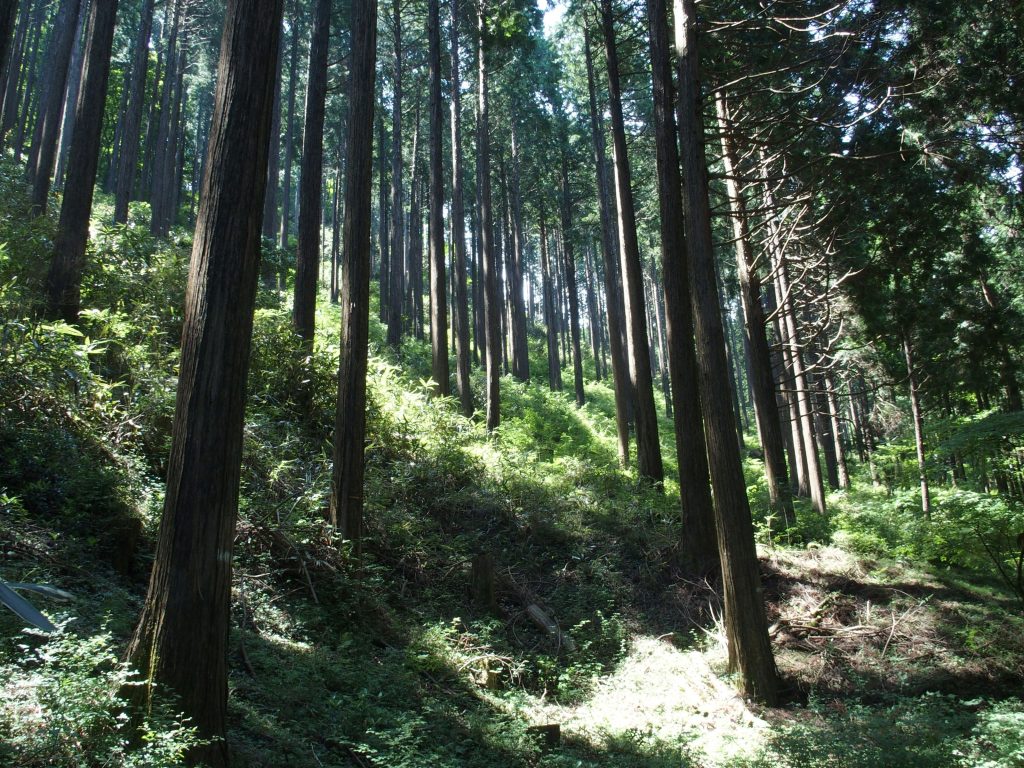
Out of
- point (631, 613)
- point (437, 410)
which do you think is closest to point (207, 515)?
point (631, 613)

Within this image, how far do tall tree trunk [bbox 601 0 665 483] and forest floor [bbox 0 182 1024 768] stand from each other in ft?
4.22

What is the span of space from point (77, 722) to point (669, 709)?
582cm

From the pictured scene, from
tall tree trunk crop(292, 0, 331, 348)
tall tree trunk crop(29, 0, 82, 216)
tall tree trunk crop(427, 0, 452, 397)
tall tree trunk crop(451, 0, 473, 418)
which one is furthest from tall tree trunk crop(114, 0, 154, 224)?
tall tree trunk crop(292, 0, 331, 348)

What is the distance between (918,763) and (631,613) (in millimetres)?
4938

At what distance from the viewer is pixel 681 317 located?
33.1 feet

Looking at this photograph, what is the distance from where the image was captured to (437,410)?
13.2 meters

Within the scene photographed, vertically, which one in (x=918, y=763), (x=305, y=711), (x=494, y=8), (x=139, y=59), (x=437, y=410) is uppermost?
(x=139, y=59)

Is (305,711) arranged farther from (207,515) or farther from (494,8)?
(494,8)

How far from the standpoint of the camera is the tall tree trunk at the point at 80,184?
952 cm

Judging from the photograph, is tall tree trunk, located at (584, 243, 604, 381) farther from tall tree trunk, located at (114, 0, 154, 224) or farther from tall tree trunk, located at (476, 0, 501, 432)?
tall tree trunk, located at (114, 0, 154, 224)

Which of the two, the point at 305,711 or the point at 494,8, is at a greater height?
the point at 494,8

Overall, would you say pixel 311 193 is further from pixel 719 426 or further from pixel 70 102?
pixel 70 102

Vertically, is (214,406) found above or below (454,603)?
above

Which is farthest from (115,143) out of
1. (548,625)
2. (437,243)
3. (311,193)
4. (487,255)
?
(548,625)
